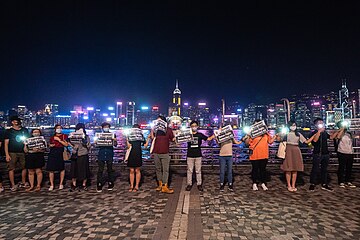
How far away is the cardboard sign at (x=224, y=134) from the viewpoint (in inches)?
335

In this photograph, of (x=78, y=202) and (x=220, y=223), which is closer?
(x=220, y=223)

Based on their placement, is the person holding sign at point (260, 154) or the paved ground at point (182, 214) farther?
the person holding sign at point (260, 154)

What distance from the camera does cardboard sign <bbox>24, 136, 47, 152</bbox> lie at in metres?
8.27

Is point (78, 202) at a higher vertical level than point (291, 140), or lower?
lower

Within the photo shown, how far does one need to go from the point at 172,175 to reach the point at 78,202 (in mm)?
4698

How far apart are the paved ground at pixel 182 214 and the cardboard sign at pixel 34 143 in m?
1.56

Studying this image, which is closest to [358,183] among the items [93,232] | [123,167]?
[93,232]

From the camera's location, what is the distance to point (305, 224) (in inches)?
210

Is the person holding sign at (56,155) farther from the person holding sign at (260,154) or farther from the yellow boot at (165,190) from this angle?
the person holding sign at (260,154)

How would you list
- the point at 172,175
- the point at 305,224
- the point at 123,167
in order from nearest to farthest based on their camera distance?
the point at 305,224 < the point at 172,175 < the point at 123,167

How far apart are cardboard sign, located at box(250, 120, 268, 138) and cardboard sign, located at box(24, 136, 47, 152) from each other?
7.76 m

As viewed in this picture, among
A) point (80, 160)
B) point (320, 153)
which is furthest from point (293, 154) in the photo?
point (80, 160)

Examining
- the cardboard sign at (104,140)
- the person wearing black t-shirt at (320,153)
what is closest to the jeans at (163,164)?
the cardboard sign at (104,140)

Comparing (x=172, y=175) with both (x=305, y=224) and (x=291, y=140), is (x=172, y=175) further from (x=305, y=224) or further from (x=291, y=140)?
(x=305, y=224)
